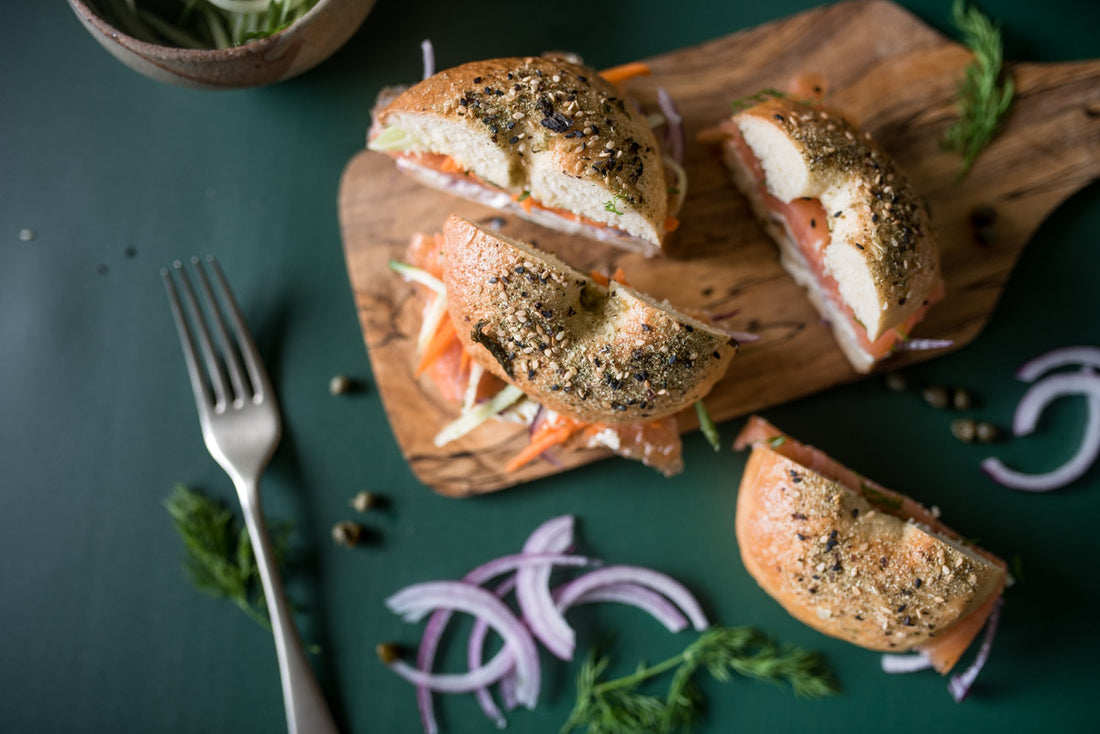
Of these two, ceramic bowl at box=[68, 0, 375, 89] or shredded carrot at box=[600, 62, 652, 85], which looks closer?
ceramic bowl at box=[68, 0, 375, 89]

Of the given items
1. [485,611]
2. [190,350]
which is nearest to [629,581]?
[485,611]

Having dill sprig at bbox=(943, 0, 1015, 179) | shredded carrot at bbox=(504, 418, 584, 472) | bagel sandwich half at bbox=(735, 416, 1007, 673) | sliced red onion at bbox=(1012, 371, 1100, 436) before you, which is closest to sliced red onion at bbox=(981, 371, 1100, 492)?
sliced red onion at bbox=(1012, 371, 1100, 436)

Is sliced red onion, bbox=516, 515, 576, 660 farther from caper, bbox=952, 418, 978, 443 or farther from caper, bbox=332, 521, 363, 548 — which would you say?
caper, bbox=952, 418, 978, 443

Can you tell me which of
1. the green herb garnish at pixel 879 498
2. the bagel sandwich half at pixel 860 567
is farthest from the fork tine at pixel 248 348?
the green herb garnish at pixel 879 498

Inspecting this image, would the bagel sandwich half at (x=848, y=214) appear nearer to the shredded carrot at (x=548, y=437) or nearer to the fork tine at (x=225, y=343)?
the shredded carrot at (x=548, y=437)

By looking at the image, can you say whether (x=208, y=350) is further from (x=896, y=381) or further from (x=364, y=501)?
(x=896, y=381)

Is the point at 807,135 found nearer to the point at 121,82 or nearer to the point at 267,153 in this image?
the point at 267,153
